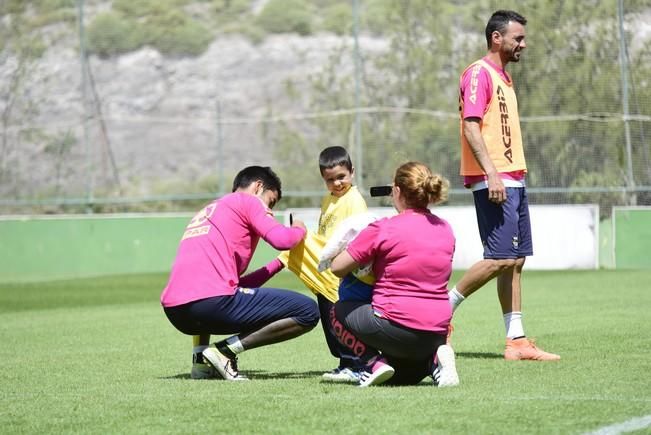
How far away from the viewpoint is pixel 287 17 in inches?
1048

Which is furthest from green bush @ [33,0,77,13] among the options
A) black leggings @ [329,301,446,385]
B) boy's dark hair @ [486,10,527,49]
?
black leggings @ [329,301,446,385]

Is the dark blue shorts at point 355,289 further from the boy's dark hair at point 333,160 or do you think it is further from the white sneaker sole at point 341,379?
the boy's dark hair at point 333,160

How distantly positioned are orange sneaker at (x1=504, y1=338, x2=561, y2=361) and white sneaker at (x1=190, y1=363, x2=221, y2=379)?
71.7 inches

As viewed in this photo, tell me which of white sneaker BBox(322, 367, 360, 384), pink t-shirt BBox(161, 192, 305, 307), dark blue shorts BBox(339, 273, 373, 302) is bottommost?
white sneaker BBox(322, 367, 360, 384)

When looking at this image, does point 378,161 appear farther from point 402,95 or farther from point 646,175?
point 646,175

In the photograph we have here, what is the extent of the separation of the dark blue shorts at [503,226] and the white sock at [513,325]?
37cm

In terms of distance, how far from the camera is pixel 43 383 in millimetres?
7090

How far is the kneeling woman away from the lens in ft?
20.9

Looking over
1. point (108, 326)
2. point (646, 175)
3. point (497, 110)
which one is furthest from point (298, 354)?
point (646, 175)

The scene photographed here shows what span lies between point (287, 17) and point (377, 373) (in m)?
20.8

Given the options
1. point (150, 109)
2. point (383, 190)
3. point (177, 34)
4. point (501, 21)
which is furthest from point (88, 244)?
point (383, 190)

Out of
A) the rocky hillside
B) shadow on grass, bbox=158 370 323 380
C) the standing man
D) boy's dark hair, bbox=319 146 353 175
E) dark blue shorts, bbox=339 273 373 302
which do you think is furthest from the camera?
the rocky hillside

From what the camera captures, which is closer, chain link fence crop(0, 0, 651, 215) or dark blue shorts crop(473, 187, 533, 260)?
dark blue shorts crop(473, 187, 533, 260)

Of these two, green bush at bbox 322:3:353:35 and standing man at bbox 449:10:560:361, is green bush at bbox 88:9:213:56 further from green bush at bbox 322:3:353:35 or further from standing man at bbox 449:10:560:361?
standing man at bbox 449:10:560:361
